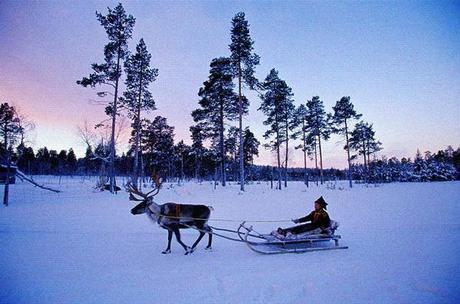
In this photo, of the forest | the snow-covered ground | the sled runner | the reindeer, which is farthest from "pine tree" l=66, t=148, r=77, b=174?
the sled runner

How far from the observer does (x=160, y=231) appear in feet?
34.7

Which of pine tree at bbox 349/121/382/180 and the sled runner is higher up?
pine tree at bbox 349/121/382/180

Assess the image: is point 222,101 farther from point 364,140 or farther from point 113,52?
point 364,140

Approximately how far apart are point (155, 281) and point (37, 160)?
10508 cm

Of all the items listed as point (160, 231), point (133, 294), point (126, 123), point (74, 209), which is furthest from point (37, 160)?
point (133, 294)

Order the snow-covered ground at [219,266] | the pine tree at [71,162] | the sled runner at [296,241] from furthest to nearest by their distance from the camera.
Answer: the pine tree at [71,162] → the sled runner at [296,241] → the snow-covered ground at [219,266]

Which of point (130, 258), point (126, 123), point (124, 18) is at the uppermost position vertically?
point (124, 18)

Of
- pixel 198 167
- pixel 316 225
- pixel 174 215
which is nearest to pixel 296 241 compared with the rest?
pixel 316 225

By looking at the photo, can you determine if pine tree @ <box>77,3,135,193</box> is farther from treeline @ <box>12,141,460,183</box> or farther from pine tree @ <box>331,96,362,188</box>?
pine tree @ <box>331,96,362,188</box>

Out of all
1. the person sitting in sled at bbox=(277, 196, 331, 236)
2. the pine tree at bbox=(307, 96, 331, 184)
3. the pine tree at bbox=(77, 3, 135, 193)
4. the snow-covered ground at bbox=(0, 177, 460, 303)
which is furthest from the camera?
the pine tree at bbox=(307, 96, 331, 184)

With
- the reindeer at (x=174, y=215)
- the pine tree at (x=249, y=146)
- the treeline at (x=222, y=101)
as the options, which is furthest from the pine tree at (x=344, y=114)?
the reindeer at (x=174, y=215)

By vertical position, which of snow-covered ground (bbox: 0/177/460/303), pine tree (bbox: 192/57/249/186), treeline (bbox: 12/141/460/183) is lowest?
snow-covered ground (bbox: 0/177/460/303)

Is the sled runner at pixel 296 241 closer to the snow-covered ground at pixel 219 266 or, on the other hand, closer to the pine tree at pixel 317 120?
the snow-covered ground at pixel 219 266

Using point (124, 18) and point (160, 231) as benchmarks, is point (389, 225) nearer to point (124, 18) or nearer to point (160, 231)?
point (160, 231)
